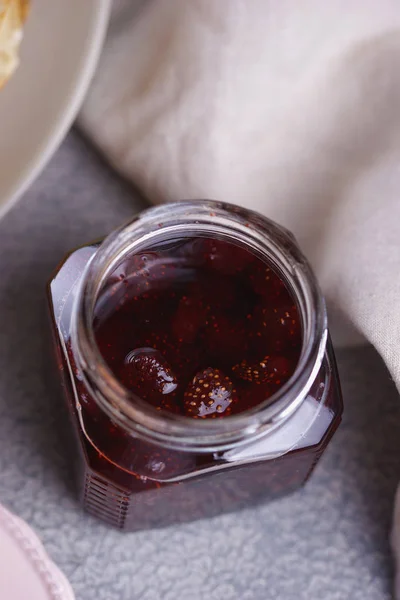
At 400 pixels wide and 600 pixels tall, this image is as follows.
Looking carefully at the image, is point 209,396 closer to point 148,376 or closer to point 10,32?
point 148,376

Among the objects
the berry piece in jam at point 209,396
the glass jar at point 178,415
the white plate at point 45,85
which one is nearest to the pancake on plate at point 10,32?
the white plate at point 45,85

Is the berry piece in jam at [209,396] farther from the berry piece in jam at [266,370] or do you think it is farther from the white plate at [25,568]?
the white plate at [25,568]

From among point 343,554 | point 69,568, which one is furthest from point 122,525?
point 343,554

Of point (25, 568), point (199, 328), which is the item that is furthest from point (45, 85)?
point (25, 568)

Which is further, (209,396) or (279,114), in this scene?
(279,114)

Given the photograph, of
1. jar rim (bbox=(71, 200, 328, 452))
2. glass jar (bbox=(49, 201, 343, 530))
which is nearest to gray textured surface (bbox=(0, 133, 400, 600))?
glass jar (bbox=(49, 201, 343, 530))
